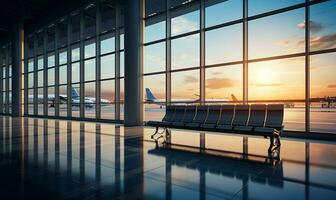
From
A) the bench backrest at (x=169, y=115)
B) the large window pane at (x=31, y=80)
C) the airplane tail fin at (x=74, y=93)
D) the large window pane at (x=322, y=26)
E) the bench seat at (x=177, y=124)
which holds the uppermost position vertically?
the large window pane at (x=322, y=26)

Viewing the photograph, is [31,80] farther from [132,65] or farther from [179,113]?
[179,113]

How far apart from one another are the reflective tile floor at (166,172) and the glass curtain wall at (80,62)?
7727mm

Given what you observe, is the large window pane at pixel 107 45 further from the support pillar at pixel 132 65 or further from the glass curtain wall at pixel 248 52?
the glass curtain wall at pixel 248 52

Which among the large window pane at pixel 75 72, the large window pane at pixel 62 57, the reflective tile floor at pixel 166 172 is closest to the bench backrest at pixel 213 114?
the reflective tile floor at pixel 166 172

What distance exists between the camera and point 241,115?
20.2 feet

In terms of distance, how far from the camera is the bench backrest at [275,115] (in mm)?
5520

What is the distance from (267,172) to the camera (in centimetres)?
367

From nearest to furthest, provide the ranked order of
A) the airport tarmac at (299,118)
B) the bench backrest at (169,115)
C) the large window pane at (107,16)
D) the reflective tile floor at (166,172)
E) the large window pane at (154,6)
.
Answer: the reflective tile floor at (166,172)
the bench backrest at (169,115)
the airport tarmac at (299,118)
the large window pane at (154,6)
the large window pane at (107,16)

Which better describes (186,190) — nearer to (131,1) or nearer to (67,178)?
(67,178)

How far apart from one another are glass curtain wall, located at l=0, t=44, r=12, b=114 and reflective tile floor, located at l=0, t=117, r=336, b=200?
20.3m

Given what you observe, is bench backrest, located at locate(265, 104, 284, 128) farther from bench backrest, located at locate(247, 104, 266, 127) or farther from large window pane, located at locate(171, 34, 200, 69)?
large window pane, located at locate(171, 34, 200, 69)

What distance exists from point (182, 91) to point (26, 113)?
1529 cm

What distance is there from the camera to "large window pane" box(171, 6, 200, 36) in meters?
9.82

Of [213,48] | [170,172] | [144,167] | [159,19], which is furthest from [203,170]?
[159,19]
